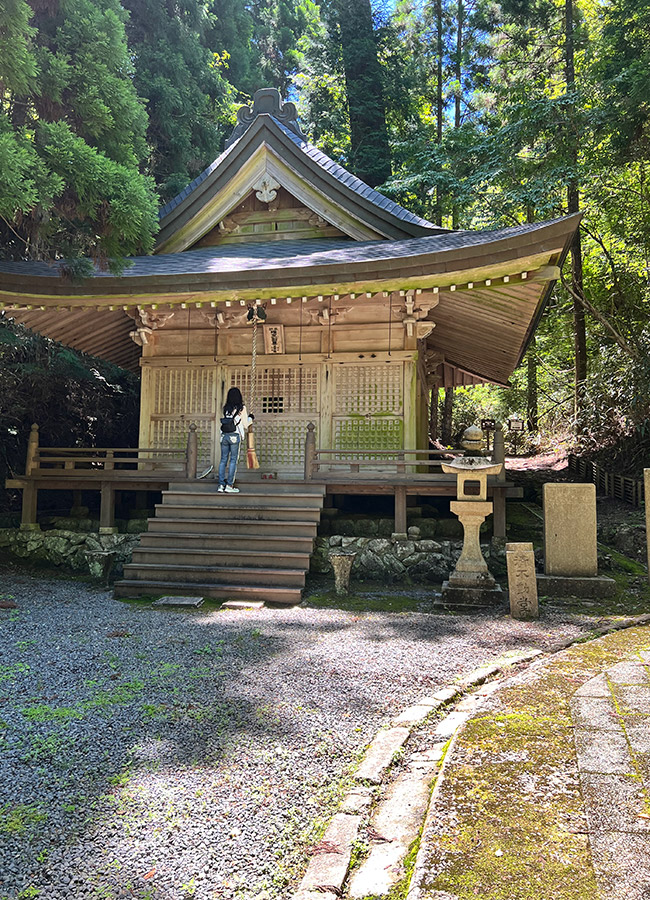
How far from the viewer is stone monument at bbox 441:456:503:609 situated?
22.1 feet

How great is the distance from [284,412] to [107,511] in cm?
341

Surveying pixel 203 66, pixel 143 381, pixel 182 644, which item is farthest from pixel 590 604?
pixel 203 66

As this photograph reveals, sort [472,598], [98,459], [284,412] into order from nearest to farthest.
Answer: [472,598] → [98,459] → [284,412]

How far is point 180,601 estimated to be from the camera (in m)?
6.94

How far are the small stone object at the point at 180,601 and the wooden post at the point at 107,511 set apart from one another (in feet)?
9.38

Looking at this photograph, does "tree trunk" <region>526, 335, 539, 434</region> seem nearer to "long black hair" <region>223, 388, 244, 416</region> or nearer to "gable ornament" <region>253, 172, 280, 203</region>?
"gable ornament" <region>253, 172, 280, 203</region>

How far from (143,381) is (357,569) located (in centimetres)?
542

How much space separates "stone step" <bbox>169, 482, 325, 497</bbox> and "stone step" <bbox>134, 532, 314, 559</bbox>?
1.01 metres

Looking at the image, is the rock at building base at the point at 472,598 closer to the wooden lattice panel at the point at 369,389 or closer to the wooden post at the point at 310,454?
the wooden post at the point at 310,454

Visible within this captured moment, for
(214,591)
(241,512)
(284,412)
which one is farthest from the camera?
(284,412)

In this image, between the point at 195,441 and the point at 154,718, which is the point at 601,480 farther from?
the point at 154,718

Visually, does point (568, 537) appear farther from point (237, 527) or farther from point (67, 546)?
point (67, 546)

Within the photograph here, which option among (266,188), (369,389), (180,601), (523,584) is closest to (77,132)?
(266,188)

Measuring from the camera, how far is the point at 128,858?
2.19 metres
